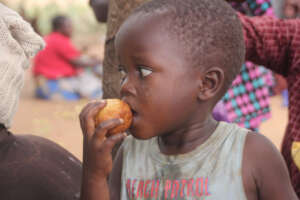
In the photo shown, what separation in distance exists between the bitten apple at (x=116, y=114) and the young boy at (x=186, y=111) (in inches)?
0.9

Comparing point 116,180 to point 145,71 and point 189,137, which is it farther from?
point 145,71

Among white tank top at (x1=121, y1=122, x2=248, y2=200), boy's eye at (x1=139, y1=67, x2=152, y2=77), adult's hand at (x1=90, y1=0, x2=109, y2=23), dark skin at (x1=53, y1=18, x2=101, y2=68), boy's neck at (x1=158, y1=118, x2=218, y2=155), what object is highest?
boy's eye at (x1=139, y1=67, x2=152, y2=77)

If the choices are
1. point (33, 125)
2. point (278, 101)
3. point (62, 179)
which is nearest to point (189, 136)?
point (62, 179)

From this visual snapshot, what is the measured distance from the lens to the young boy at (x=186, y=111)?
62.0 inches

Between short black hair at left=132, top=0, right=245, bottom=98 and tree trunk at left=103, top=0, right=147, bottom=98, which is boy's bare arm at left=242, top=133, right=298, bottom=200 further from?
tree trunk at left=103, top=0, right=147, bottom=98

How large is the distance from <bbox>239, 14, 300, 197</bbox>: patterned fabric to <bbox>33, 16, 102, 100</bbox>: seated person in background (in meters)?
7.39

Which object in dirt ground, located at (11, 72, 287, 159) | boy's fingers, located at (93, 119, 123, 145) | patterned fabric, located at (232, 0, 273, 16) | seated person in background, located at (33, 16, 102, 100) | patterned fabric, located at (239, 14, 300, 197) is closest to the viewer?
boy's fingers, located at (93, 119, 123, 145)

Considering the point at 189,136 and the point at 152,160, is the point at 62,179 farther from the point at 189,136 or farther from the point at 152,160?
the point at 189,136

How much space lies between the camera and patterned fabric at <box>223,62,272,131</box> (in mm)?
3814

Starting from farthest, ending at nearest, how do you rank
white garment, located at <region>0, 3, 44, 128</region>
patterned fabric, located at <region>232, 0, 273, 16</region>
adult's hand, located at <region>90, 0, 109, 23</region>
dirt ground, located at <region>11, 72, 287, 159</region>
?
dirt ground, located at <region>11, 72, 287, 159</region> < patterned fabric, located at <region>232, 0, 273, 16</region> < adult's hand, located at <region>90, 0, 109, 23</region> < white garment, located at <region>0, 3, 44, 128</region>

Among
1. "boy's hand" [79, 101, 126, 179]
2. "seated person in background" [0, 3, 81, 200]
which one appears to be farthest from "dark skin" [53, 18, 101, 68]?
"boy's hand" [79, 101, 126, 179]

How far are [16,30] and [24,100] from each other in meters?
8.51

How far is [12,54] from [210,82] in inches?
30.3

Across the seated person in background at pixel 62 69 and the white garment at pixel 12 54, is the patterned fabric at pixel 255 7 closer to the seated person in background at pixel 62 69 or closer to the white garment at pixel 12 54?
the white garment at pixel 12 54
